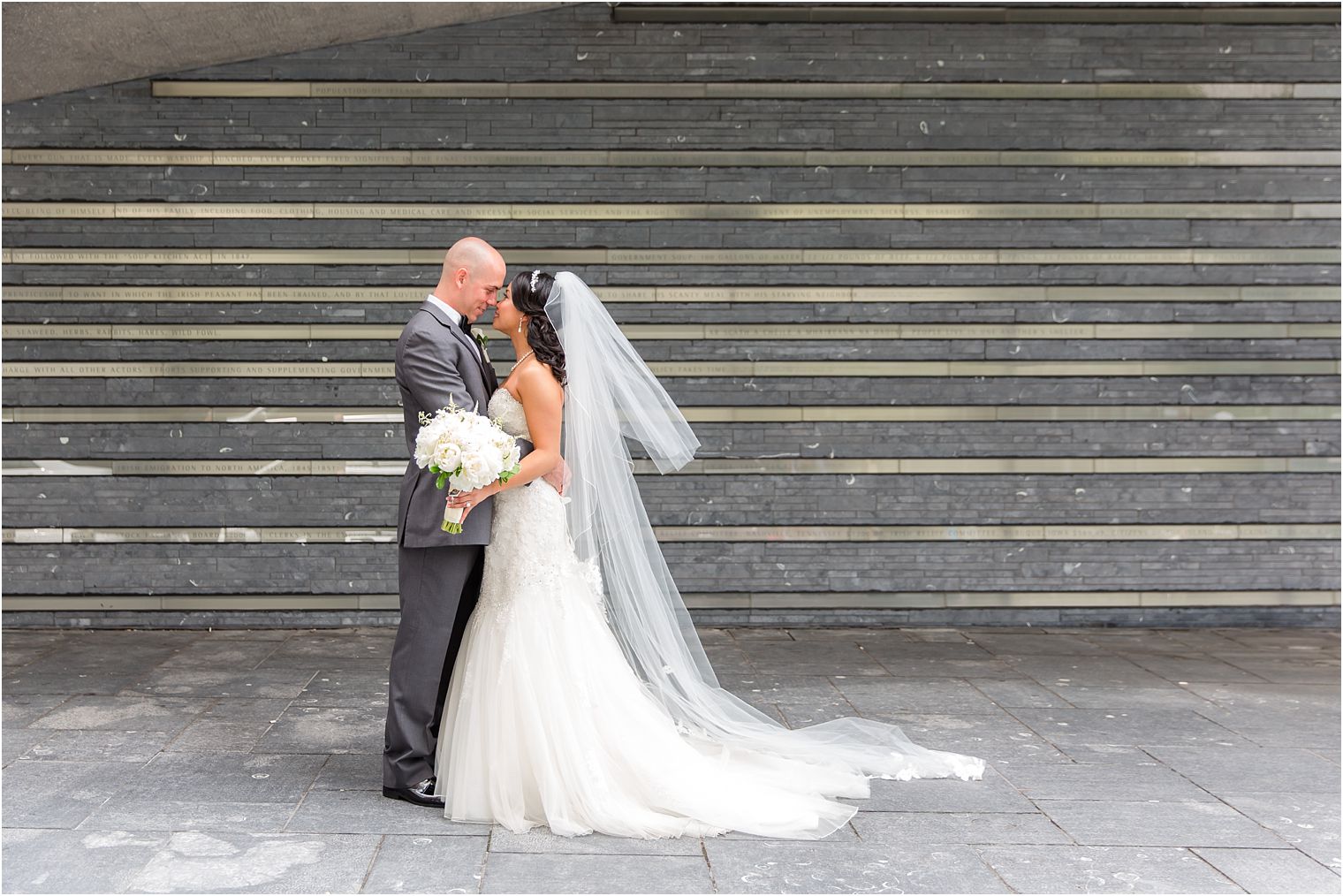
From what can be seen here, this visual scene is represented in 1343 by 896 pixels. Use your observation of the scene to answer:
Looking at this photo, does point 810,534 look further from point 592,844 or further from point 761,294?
point 592,844

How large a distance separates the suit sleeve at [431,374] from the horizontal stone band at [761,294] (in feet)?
12.0

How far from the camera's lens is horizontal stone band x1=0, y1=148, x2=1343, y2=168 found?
779 centimetres

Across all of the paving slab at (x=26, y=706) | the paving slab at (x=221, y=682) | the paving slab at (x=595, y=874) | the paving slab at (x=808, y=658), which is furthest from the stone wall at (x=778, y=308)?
the paving slab at (x=595, y=874)

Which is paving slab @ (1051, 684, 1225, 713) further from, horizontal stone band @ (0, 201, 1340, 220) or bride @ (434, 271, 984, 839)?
horizontal stone band @ (0, 201, 1340, 220)

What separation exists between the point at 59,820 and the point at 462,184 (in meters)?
5.01

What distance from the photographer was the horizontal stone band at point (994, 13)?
25.8ft

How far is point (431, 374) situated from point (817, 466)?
422cm

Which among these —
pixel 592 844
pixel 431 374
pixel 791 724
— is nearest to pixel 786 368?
pixel 791 724

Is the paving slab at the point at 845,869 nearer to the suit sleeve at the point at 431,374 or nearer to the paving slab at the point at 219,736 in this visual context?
the suit sleeve at the point at 431,374

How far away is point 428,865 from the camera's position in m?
3.77

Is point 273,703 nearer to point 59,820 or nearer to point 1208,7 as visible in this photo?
point 59,820

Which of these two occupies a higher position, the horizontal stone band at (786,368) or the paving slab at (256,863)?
the horizontal stone band at (786,368)

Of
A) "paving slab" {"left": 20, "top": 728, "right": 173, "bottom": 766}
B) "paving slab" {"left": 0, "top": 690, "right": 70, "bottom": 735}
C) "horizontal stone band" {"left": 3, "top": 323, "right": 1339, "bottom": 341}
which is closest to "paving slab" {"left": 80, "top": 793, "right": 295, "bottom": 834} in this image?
"paving slab" {"left": 20, "top": 728, "right": 173, "bottom": 766}

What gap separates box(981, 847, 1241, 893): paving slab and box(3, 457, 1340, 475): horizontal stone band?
14.1ft
